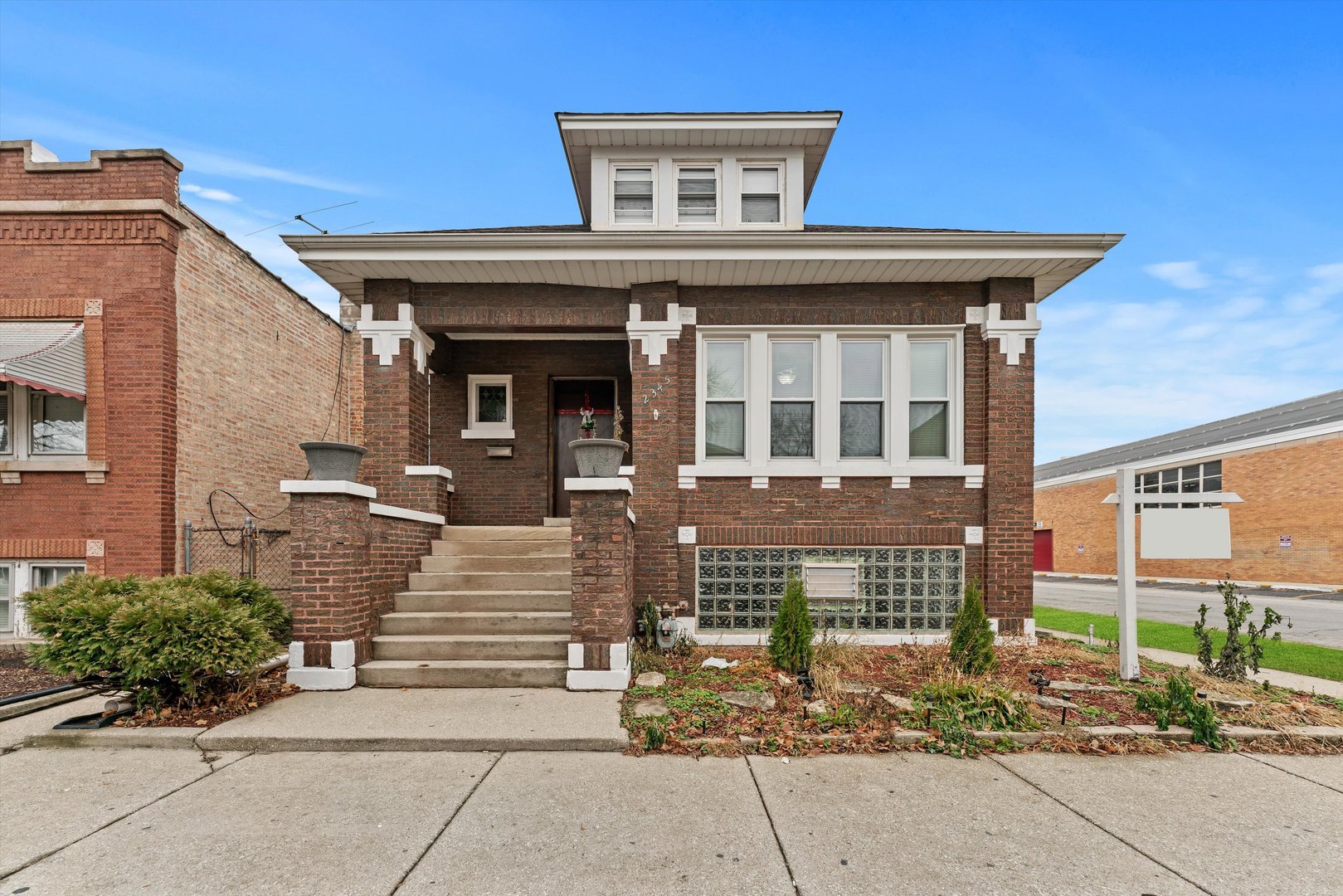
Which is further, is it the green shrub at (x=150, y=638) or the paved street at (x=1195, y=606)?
the paved street at (x=1195, y=606)

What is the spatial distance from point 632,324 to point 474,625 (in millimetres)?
4332

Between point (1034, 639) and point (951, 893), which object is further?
point (1034, 639)

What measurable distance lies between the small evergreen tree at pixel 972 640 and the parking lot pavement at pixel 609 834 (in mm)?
3163

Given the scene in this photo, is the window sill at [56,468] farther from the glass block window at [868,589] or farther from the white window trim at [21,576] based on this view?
the glass block window at [868,589]

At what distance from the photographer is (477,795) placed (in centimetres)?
417

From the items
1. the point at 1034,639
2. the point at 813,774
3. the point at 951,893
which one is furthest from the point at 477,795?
the point at 1034,639

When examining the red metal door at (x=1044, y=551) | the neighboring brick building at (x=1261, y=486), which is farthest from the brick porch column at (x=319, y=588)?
the red metal door at (x=1044, y=551)

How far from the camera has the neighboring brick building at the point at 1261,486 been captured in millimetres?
23062

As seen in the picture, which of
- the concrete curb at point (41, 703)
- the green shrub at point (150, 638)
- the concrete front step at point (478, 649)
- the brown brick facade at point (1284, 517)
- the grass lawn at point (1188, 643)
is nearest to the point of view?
the green shrub at point (150, 638)

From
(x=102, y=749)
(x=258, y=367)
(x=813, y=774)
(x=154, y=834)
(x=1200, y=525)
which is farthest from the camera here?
(x=258, y=367)

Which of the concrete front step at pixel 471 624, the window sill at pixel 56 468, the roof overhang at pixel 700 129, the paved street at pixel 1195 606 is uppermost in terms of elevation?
the roof overhang at pixel 700 129

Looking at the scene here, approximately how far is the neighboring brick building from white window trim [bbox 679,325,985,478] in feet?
58.2

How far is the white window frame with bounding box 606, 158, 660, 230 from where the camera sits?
9.80 metres

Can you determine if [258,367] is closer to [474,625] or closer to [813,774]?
[474,625]
